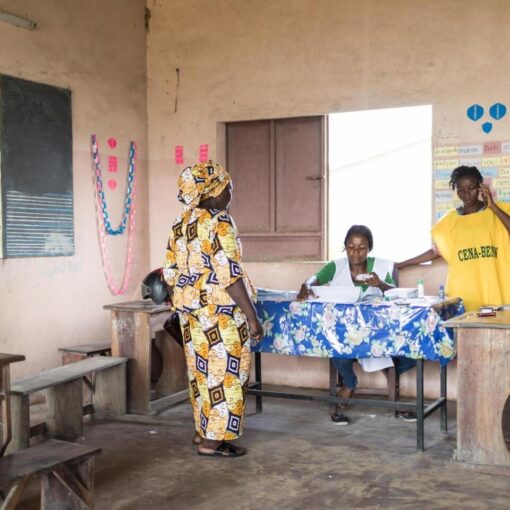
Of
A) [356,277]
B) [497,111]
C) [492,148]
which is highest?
[497,111]

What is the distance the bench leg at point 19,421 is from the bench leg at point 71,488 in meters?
1.14

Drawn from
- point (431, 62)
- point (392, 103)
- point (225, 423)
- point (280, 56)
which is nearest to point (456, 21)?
point (431, 62)

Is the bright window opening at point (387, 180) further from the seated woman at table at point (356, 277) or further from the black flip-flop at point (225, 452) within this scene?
the black flip-flop at point (225, 452)

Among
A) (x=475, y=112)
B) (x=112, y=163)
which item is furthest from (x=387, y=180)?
(x=112, y=163)

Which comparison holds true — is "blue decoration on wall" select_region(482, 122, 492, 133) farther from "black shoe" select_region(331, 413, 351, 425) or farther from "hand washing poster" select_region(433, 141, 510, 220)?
"black shoe" select_region(331, 413, 351, 425)

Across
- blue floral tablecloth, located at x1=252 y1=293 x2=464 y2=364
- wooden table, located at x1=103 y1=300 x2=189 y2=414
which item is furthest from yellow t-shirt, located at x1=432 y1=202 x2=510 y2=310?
wooden table, located at x1=103 y1=300 x2=189 y2=414

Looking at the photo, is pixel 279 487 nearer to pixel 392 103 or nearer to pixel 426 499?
pixel 426 499

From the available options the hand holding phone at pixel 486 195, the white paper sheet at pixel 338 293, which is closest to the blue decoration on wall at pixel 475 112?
the hand holding phone at pixel 486 195

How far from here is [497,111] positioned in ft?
17.5

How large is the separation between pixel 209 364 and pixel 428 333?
1328 mm

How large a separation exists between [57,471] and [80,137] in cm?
355

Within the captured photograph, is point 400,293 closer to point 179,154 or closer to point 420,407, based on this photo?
point 420,407

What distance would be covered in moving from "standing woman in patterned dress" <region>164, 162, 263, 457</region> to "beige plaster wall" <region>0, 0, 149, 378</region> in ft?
5.75

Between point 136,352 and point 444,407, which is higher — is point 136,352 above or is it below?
above
